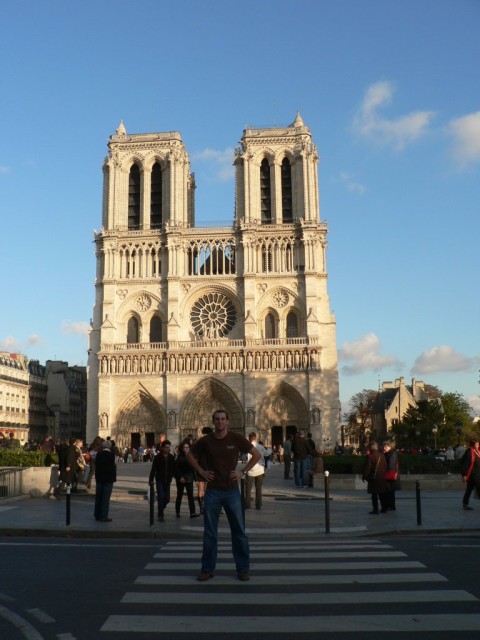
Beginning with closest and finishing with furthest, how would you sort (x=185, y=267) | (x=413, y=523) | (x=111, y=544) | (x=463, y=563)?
(x=463, y=563), (x=111, y=544), (x=413, y=523), (x=185, y=267)

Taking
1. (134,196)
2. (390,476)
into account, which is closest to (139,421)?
(134,196)

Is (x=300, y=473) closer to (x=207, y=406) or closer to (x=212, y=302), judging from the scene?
Result: (x=207, y=406)

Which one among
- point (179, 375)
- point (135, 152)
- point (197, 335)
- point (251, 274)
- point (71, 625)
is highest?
point (135, 152)

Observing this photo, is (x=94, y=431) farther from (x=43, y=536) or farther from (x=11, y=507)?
(x=43, y=536)

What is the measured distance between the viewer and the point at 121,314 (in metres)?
52.2

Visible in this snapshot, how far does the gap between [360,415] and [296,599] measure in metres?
75.2

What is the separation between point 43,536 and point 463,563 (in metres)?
6.44

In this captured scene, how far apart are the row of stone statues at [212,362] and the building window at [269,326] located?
2635 millimetres

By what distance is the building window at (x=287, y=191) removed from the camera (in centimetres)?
5384

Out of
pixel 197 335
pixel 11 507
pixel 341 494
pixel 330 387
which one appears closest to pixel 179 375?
pixel 197 335

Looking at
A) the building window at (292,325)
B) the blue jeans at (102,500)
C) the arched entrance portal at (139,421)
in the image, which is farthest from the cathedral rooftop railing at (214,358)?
the blue jeans at (102,500)

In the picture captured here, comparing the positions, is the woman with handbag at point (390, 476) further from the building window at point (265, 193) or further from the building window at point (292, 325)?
the building window at point (265, 193)

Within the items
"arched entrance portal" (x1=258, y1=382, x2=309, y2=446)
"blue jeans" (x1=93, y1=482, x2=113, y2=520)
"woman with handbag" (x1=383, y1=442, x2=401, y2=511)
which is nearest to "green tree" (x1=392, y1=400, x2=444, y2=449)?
"arched entrance portal" (x1=258, y1=382, x2=309, y2=446)

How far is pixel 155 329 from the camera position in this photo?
5294cm
